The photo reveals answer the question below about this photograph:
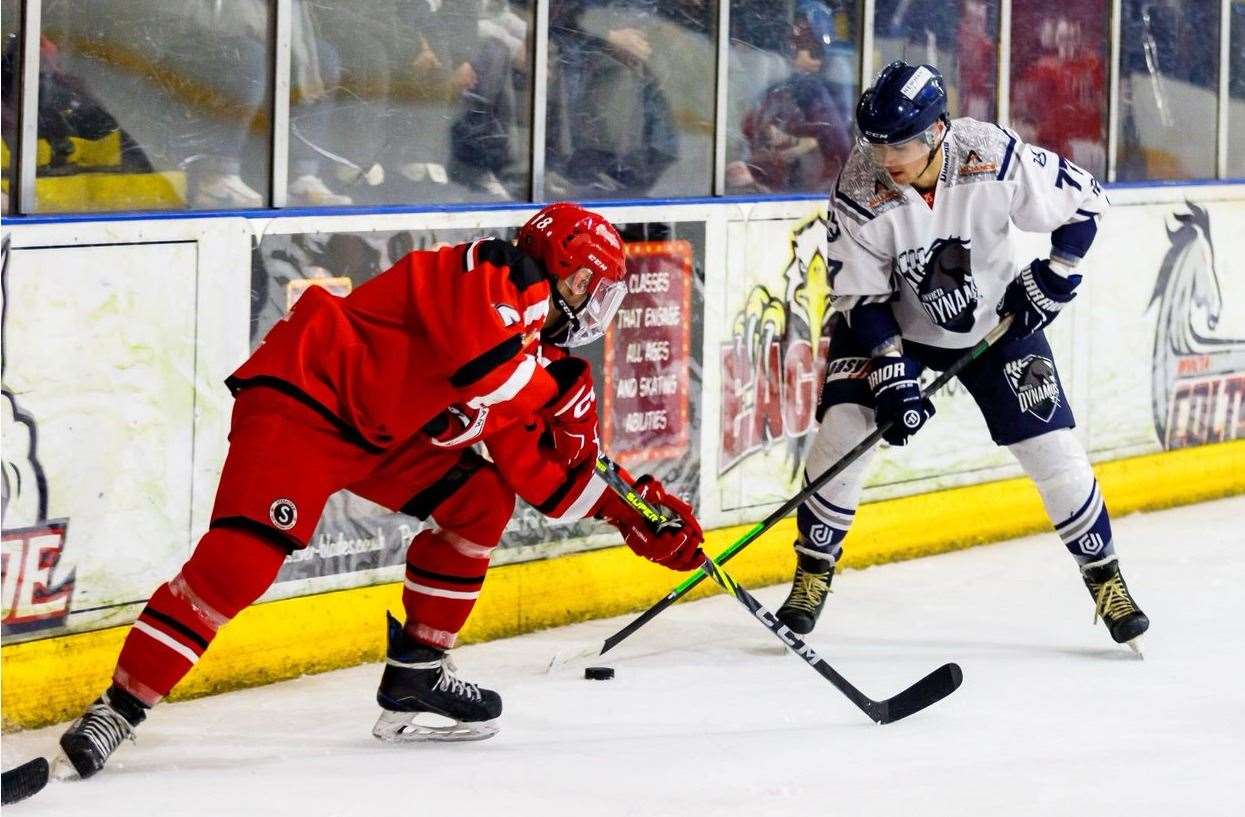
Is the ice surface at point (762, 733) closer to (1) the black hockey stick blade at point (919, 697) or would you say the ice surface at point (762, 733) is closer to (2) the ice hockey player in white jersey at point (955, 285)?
(1) the black hockey stick blade at point (919, 697)

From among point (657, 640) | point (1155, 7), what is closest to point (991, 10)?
point (1155, 7)

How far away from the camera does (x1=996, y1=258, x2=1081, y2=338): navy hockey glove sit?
400 cm

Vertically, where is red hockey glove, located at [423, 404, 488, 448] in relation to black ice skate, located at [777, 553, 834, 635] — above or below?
above

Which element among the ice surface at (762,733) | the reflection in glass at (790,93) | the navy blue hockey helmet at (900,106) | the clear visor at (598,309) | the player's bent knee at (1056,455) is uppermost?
the reflection in glass at (790,93)

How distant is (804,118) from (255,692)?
2.26m

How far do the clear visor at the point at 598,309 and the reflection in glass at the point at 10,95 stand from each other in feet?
3.30

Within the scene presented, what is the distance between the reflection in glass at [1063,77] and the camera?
5.85 meters

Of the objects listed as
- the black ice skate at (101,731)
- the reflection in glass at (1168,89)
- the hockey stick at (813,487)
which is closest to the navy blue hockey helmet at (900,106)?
the hockey stick at (813,487)

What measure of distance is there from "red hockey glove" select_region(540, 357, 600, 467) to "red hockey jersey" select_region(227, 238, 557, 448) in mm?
37

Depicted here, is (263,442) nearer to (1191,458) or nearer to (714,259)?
(714,259)

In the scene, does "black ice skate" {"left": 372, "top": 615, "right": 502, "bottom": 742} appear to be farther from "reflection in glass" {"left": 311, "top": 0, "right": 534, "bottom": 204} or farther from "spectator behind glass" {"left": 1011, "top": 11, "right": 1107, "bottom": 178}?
"spectator behind glass" {"left": 1011, "top": 11, "right": 1107, "bottom": 178}

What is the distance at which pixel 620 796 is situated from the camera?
3.16 metres

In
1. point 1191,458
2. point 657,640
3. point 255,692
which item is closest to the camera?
point 255,692

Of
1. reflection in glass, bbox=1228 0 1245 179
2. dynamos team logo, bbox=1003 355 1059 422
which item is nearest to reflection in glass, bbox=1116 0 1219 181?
reflection in glass, bbox=1228 0 1245 179
